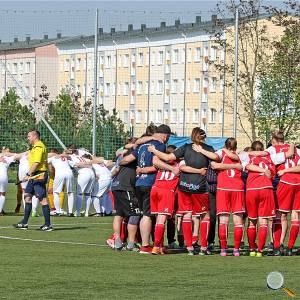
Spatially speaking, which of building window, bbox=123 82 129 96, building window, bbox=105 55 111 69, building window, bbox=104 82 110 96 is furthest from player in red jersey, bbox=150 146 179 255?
building window, bbox=123 82 129 96

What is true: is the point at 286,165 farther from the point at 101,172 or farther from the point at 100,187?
the point at 101,172

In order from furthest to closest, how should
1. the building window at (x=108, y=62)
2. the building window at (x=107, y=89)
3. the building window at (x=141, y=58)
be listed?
the building window at (x=141, y=58) → the building window at (x=108, y=62) → the building window at (x=107, y=89)

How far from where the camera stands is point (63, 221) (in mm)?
31266

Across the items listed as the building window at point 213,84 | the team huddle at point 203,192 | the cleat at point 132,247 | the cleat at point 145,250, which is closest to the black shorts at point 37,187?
the team huddle at point 203,192

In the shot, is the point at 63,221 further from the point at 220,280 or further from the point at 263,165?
the point at 220,280

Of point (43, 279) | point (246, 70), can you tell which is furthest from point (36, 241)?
point (246, 70)

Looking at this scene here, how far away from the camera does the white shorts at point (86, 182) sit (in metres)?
34.5

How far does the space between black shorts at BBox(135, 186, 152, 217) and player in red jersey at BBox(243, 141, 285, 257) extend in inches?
62.8

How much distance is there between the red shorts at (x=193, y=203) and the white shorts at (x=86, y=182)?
1386 cm

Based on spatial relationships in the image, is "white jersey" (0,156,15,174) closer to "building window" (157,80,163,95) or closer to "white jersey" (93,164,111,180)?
"white jersey" (93,164,111,180)

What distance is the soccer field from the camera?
15.0 metres

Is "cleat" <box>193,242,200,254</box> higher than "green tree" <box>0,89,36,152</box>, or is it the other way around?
"green tree" <box>0,89,36,152</box>

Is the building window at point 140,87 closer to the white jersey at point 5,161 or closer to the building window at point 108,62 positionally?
the building window at point 108,62

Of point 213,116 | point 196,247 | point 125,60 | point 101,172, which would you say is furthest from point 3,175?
point 125,60
